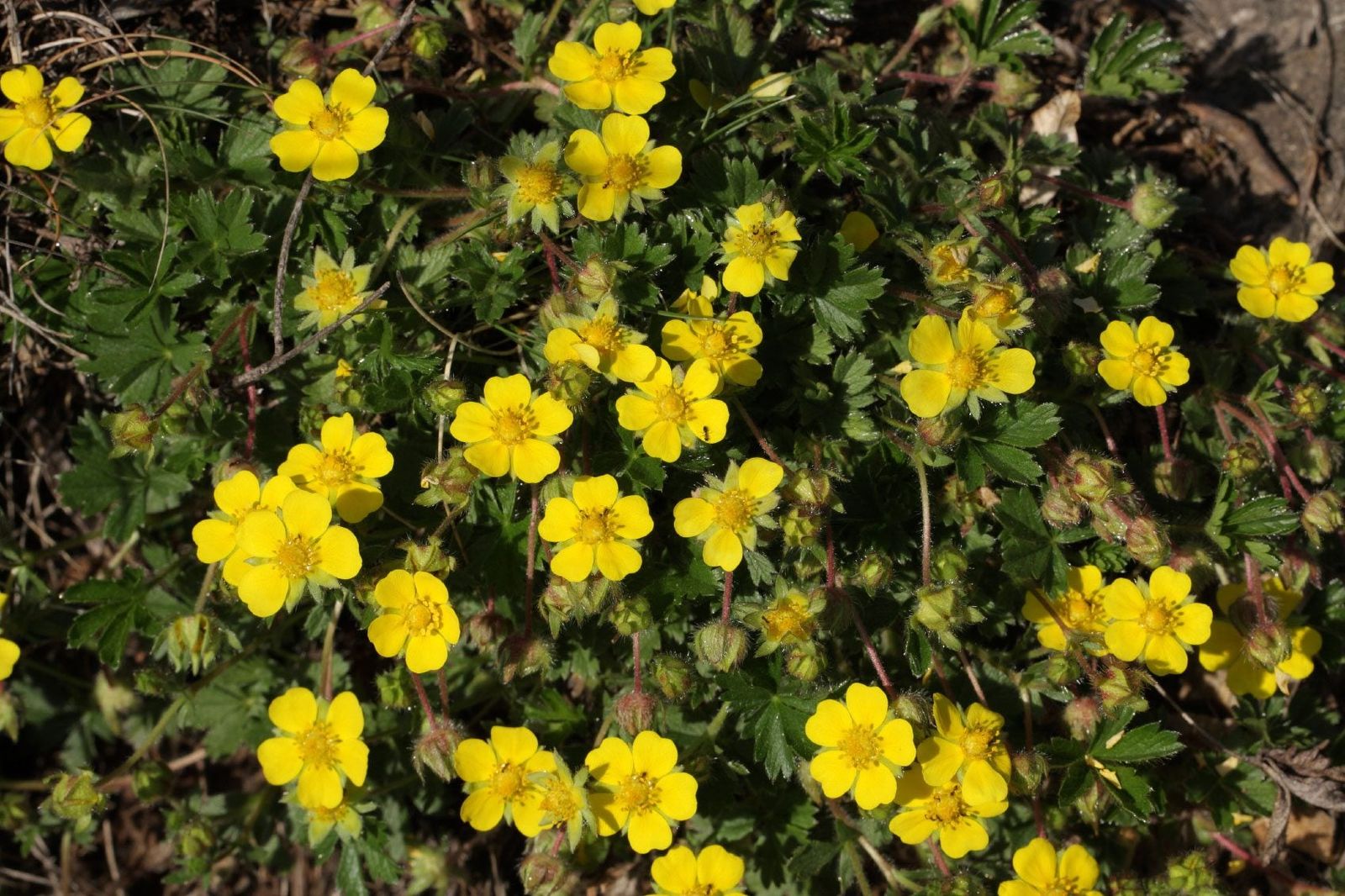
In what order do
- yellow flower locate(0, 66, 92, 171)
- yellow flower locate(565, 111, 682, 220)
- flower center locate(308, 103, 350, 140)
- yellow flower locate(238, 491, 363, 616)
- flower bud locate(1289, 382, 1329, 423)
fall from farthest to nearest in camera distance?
flower bud locate(1289, 382, 1329, 423)
yellow flower locate(0, 66, 92, 171)
flower center locate(308, 103, 350, 140)
yellow flower locate(565, 111, 682, 220)
yellow flower locate(238, 491, 363, 616)

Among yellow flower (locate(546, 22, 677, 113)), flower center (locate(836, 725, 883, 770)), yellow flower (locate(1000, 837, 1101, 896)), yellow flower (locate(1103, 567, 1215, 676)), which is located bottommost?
yellow flower (locate(1000, 837, 1101, 896))

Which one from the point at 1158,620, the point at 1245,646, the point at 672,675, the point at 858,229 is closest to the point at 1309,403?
the point at 1245,646

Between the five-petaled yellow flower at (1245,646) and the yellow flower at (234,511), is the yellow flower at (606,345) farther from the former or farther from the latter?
the five-petaled yellow flower at (1245,646)

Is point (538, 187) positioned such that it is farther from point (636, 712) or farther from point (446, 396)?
point (636, 712)

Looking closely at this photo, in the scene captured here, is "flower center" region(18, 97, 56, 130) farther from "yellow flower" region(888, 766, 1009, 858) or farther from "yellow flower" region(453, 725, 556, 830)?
"yellow flower" region(888, 766, 1009, 858)

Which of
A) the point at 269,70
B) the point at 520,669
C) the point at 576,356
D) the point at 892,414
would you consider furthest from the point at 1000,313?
the point at 269,70

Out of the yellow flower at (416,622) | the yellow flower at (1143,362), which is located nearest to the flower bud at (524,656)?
the yellow flower at (416,622)

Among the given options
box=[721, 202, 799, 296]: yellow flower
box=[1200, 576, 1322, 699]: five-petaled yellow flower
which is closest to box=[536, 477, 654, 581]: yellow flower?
box=[721, 202, 799, 296]: yellow flower
